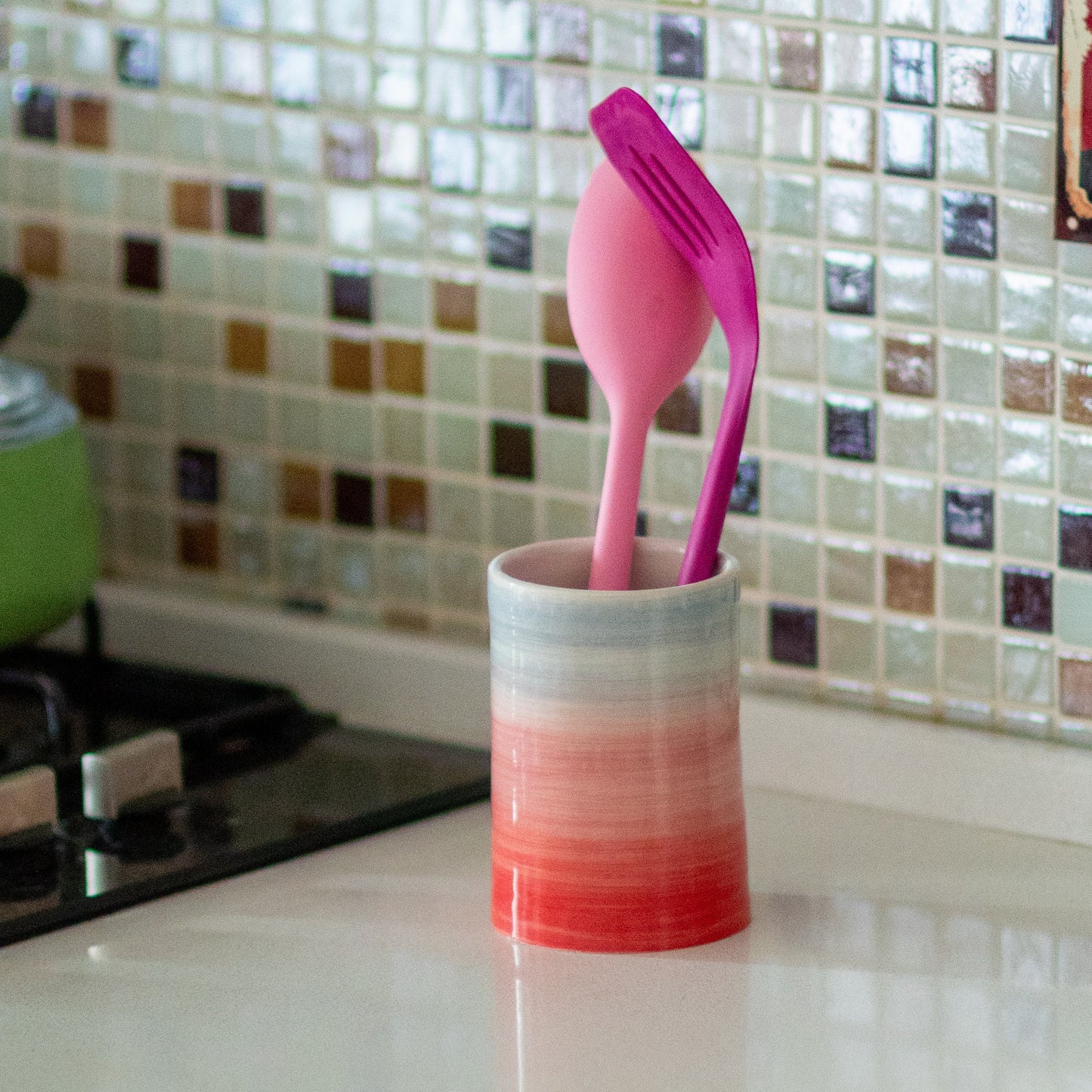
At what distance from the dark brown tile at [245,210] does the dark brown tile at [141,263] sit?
60 mm

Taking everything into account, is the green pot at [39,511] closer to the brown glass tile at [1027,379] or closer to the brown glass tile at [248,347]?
the brown glass tile at [248,347]

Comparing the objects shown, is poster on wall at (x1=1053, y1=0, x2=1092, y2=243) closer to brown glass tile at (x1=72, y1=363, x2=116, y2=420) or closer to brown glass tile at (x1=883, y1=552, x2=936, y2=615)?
brown glass tile at (x1=883, y1=552, x2=936, y2=615)

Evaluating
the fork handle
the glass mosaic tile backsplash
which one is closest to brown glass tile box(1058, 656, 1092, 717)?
the glass mosaic tile backsplash

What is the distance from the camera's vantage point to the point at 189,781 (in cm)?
103

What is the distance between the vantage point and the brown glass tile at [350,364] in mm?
1146

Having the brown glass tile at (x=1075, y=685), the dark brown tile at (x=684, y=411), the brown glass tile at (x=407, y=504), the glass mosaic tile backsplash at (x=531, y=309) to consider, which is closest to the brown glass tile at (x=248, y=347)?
the glass mosaic tile backsplash at (x=531, y=309)

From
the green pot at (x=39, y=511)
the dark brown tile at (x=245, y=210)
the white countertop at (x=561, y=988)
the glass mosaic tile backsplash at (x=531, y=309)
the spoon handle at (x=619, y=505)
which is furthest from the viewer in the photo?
the dark brown tile at (x=245, y=210)

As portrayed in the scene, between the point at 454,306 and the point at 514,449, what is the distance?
8 cm

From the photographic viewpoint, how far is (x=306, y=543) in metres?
1.19

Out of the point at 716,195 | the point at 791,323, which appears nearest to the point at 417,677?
the point at 791,323

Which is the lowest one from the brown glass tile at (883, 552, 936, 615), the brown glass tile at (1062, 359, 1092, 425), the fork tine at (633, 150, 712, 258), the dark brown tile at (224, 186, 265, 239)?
the brown glass tile at (883, 552, 936, 615)

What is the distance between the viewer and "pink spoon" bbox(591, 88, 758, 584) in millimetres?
800

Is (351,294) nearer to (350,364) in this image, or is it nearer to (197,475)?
(350,364)

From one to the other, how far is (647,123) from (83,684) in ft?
1.76
